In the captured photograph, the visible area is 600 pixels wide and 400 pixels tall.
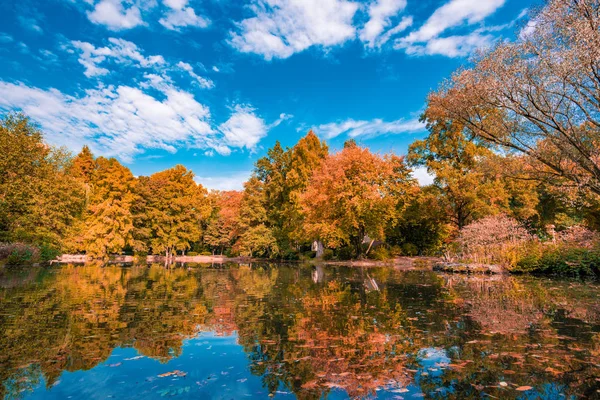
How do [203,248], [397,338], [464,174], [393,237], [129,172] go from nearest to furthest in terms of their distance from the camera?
[397,338]
[464,174]
[393,237]
[129,172]
[203,248]

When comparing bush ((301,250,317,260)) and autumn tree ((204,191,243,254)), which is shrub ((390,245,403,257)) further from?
autumn tree ((204,191,243,254))

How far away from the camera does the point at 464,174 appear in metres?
27.6

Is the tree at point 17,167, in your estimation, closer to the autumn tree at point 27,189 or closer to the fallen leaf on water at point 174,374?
the autumn tree at point 27,189

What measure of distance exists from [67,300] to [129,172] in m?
38.0

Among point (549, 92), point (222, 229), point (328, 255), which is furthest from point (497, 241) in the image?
point (222, 229)

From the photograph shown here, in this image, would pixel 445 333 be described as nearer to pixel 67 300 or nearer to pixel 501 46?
pixel 67 300

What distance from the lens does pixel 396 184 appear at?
92.8 feet

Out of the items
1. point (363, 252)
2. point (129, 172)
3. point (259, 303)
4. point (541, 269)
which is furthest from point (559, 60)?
point (129, 172)

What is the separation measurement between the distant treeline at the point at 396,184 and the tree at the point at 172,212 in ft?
0.56

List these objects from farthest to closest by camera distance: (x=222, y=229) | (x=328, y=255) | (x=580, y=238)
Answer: (x=222, y=229), (x=328, y=255), (x=580, y=238)

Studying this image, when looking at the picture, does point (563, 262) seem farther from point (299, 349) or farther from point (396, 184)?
point (299, 349)

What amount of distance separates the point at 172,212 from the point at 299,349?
40937 millimetres

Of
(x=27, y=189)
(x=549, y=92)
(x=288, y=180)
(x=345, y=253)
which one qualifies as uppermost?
(x=288, y=180)

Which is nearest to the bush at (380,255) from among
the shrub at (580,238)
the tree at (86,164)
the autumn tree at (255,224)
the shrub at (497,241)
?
the shrub at (497,241)
